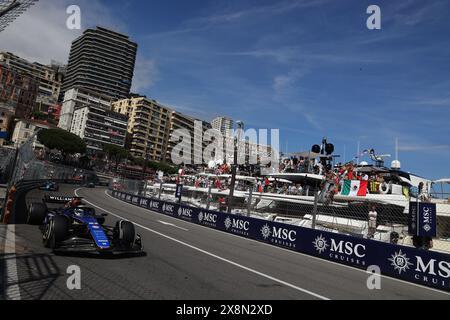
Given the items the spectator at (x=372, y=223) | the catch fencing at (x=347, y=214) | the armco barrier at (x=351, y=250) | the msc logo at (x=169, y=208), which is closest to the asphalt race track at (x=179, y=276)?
the armco barrier at (x=351, y=250)

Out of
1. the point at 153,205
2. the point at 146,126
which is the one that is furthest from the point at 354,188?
the point at 146,126

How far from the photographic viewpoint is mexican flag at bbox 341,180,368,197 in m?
23.4

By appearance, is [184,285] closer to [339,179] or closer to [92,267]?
[92,267]

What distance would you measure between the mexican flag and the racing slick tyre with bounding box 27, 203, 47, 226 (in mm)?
17705

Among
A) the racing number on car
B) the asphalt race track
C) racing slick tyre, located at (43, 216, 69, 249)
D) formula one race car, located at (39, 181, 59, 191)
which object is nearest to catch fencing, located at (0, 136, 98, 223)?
formula one race car, located at (39, 181, 59, 191)

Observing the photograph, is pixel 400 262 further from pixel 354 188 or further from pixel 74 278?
pixel 354 188

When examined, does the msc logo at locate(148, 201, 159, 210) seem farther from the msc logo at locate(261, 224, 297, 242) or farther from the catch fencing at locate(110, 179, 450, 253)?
the msc logo at locate(261, 224, 297, 242)

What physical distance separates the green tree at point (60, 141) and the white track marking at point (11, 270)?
331ft

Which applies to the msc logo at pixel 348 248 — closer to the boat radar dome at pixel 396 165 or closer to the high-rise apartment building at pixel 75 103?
the boat radar dome at pixel 396 165

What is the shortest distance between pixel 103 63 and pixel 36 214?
186718mm

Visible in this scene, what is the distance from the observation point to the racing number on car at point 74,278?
239 inches

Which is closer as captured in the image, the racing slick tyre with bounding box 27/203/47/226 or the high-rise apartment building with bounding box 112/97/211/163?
the racing slick tyre with bounding box 27/203/47/226

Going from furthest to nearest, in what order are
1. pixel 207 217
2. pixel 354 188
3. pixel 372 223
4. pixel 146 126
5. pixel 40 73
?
pixel 40 73 < pixel 146 126 < pixel 354 188 < pixel 207 217 < pixel 372 223

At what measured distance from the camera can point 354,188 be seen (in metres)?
24.0
